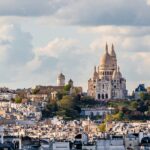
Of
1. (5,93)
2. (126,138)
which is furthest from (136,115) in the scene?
(126,138)

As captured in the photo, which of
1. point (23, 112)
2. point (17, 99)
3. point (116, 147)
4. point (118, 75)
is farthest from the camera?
point (118, 75)

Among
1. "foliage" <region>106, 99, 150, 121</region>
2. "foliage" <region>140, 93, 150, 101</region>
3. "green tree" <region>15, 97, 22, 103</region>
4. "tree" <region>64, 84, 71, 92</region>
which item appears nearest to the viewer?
"foliage" <region>106, 99, 150, 121</region>

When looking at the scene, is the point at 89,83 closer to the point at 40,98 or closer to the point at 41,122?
the point at 40,98

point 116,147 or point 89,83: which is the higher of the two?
point 89,83

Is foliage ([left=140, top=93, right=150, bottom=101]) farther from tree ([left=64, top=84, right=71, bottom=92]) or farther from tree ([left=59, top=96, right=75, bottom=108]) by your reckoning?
tree ([left=59, top=96, right=75, bottom=108])

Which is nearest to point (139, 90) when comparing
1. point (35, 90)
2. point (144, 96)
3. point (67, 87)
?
point (67, 87)

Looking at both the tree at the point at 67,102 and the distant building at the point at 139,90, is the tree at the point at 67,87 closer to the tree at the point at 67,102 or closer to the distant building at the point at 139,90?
the distant building at the point at 139,90

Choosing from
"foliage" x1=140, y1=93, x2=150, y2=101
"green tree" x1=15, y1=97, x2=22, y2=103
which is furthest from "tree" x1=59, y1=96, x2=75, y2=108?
"green tree" x1=15, y1=97, x2=22, y2=103

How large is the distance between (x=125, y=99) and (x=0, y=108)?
53.8ft

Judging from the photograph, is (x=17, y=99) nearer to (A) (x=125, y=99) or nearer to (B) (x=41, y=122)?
(A) (x=125, y=99)

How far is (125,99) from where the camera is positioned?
187125mm

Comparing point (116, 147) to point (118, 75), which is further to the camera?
point (118, 75)

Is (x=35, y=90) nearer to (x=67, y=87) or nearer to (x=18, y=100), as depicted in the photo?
(x=67, y=87)

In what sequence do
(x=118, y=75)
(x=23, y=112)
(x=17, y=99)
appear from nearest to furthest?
(x=23, y=112), (x=17, y=99), (x=118, y=75)
